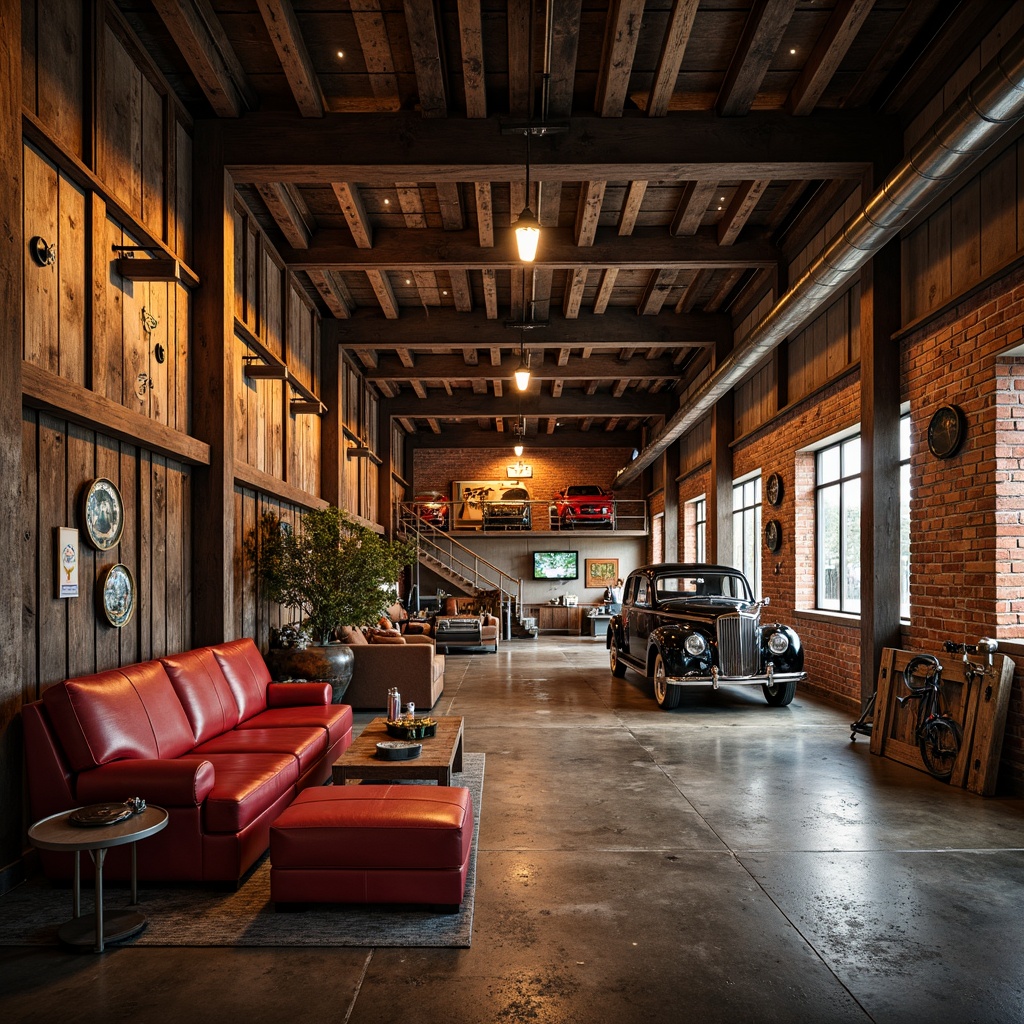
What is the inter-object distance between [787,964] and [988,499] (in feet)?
13.0

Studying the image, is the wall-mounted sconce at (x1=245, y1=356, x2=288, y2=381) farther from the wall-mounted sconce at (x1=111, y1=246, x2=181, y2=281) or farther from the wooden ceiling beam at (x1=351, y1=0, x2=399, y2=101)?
the wooden ceiling beam at (x1=351, y1=0, x2=399, y2=101)

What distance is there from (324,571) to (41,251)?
4.82m

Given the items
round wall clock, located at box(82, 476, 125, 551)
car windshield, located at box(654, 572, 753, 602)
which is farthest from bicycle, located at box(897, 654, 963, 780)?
round wall clock, located at box(82, 476, 125, 551)

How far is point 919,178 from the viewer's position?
17.3ft

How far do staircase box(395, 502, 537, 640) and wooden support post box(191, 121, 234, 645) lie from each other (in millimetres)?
11393

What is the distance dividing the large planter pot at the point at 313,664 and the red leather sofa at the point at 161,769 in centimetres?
285

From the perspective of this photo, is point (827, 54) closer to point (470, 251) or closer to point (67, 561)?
point (470, 251)

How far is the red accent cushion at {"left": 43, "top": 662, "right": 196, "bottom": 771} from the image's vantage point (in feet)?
12.4

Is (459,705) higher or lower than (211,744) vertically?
lower

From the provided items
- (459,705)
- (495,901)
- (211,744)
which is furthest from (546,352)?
(495,901)

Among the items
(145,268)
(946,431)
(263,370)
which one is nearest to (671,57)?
(946,431)

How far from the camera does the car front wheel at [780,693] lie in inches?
345

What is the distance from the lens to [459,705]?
897cm

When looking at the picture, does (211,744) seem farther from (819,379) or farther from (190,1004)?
(819,379)
